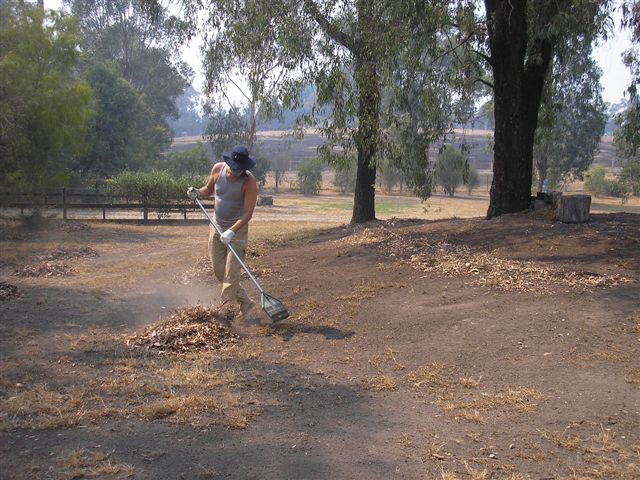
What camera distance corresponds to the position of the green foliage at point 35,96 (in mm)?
17094

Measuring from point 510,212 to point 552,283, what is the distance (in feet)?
14.2

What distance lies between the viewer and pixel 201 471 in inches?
139

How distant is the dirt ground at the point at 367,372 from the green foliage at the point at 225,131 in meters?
41.9

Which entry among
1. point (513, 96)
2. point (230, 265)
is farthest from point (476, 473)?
point (513, 96)

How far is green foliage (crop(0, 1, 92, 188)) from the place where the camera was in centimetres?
1709

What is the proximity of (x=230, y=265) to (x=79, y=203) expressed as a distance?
15974 mm

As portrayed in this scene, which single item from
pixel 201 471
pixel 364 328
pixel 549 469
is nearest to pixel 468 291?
pixel 364 328

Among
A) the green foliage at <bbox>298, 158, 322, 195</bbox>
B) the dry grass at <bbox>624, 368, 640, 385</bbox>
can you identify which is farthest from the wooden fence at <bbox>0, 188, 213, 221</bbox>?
the green foliage at <bbox>298, 158, 322, 195</bbox>

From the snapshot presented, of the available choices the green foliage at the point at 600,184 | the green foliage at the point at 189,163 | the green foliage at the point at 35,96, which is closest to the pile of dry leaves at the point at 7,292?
the green foliage at the point at 35,96

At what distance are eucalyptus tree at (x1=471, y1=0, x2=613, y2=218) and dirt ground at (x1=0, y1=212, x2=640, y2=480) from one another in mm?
1474

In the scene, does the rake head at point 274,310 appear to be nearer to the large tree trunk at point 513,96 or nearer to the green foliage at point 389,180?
the large tree trunk at point 513,96

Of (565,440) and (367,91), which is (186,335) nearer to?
(565,440)

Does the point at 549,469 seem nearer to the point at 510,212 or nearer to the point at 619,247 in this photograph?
the point at 619,247

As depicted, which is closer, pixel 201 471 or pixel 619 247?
pixel 201 471
